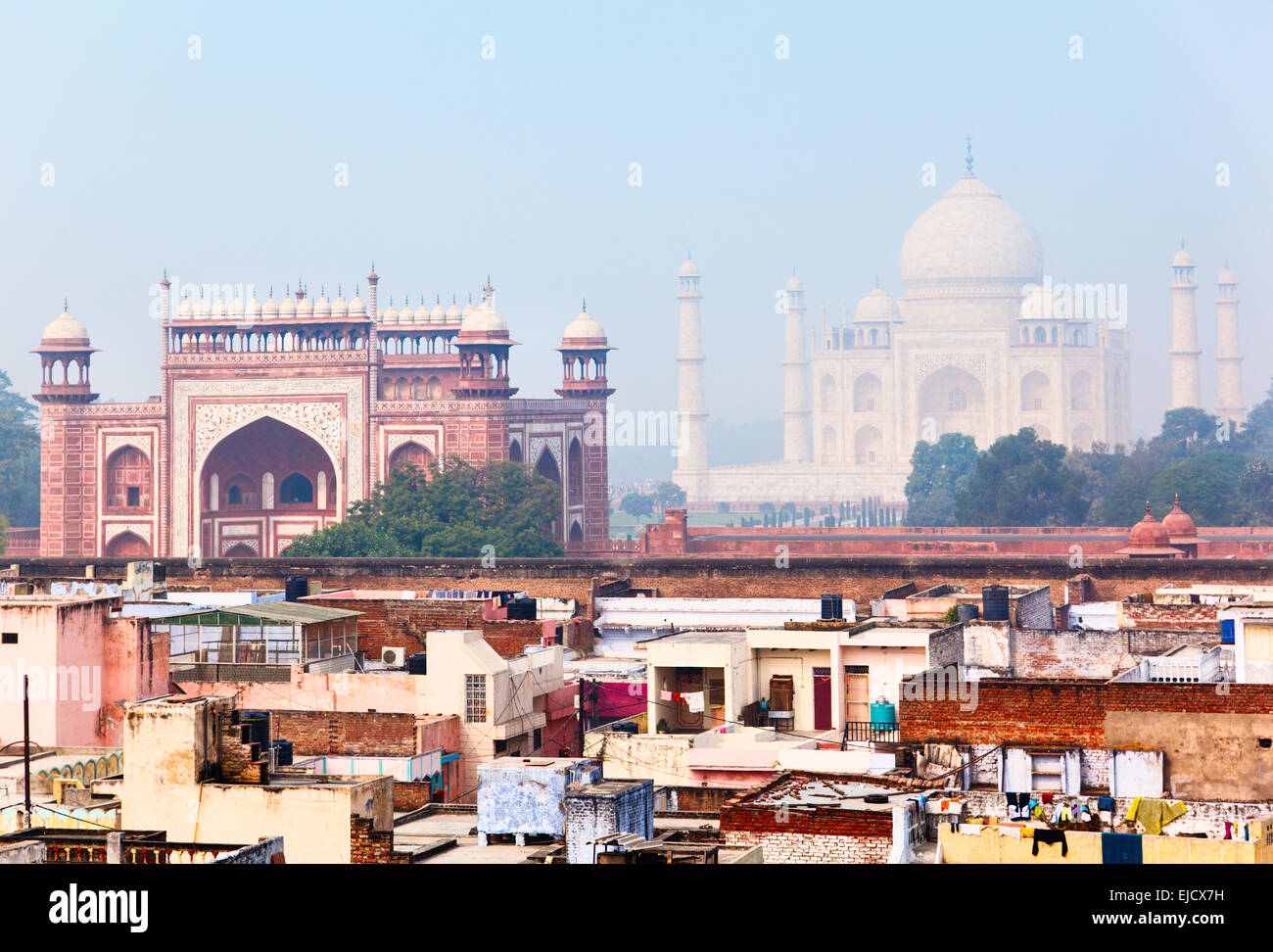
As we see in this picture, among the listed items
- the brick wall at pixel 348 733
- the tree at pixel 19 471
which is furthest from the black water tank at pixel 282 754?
the tree at pixel 19 471

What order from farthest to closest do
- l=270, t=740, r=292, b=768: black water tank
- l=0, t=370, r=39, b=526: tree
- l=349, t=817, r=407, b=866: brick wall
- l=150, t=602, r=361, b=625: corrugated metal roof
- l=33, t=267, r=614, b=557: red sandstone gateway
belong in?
l=0, t=370, r=39, b=526: tree → l=33, t=267, r=614, b=557: red sandstone gateway → l=150, t=602, r=361, b=625: corrugated metal roof → l=270, t=740, r=292, b=768: black water tank → l=349, t=817, r=407, b=866: brick wall

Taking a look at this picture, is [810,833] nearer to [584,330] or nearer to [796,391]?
[584,330]

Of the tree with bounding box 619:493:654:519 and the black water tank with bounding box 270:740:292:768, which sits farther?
the tree with bounding box 619:493:654:519

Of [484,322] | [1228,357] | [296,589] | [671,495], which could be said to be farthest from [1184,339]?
[296,589]

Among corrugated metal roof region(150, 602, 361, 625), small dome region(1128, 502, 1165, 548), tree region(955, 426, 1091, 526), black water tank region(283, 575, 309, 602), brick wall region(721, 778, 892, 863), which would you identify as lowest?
brick wall region(721, 778, 892, 863)

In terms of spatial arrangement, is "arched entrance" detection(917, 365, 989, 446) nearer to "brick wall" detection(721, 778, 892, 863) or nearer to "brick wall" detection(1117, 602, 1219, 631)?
"brick wall" detection(1117, 602, 1219, 631)

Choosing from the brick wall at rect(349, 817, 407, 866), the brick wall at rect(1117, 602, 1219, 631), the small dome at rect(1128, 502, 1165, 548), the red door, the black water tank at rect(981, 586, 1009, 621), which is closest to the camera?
the brick wall at rect(349, 817, 407, 866)

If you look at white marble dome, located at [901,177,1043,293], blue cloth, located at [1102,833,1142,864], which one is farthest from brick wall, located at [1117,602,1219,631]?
white marble dome, located at [901,177,1043,293]
